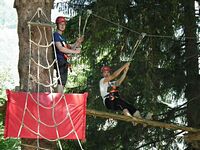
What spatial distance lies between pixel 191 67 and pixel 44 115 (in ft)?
11.4

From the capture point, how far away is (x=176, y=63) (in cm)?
695

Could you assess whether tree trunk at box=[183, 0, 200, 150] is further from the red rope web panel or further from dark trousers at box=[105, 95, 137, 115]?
the red rope web panel

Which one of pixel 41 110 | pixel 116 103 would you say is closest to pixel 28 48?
pixel 41 110

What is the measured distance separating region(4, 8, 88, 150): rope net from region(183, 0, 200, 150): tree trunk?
289 centimetres

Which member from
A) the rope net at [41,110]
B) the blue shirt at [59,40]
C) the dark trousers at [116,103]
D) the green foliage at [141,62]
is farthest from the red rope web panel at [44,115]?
the green foliage at [141,62]

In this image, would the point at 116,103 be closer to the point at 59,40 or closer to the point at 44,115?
the point at 59,40

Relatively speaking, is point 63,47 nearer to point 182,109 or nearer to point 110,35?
point 110,35

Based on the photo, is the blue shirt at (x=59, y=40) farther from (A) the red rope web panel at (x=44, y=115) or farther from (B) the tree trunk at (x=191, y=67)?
(B) the tree trunk at (x=191, y=67)

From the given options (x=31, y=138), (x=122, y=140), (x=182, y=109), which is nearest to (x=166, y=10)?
(x=182, y=109)

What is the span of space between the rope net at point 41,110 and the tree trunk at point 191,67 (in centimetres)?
289

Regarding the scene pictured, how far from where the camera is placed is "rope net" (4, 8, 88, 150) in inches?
162

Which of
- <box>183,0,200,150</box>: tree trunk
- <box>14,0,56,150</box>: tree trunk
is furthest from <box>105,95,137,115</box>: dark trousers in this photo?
<box>183,0,200,150</box>: tree trunk

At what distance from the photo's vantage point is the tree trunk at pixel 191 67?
6754mm

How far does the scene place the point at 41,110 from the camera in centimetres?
420
